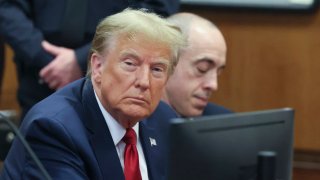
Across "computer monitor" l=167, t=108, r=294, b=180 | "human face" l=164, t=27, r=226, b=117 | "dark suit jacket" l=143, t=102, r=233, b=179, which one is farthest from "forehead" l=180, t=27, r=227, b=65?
"computer monitor" l=167, t=108, r=294, b=180

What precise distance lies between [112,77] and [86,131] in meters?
0.17

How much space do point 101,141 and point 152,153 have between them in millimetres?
194

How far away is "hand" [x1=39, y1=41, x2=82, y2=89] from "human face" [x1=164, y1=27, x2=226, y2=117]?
1.29ft

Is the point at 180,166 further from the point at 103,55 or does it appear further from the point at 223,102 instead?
the point at 223,102

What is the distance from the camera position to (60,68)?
10.1 ft

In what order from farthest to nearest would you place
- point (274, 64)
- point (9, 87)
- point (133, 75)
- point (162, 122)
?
point (9, 87)
point (274, 64)
point (162, 122)
point (133, 75)

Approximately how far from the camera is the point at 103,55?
7.15 feet

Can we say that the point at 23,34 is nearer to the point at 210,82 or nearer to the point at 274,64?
the point at 210,82

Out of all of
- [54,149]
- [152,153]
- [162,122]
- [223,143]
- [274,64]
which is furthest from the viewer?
[274,64]

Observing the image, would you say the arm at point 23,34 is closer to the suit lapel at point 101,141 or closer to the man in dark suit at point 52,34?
the man in dark suit at point 52,34

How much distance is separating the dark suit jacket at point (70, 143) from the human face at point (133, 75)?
0.22 ft

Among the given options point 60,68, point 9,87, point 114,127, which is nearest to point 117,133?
point 114,127

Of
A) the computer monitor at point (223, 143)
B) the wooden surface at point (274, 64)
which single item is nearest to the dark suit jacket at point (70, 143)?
the computer monitor at point (223, 143)

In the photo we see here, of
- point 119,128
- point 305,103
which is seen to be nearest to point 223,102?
point 305,103
